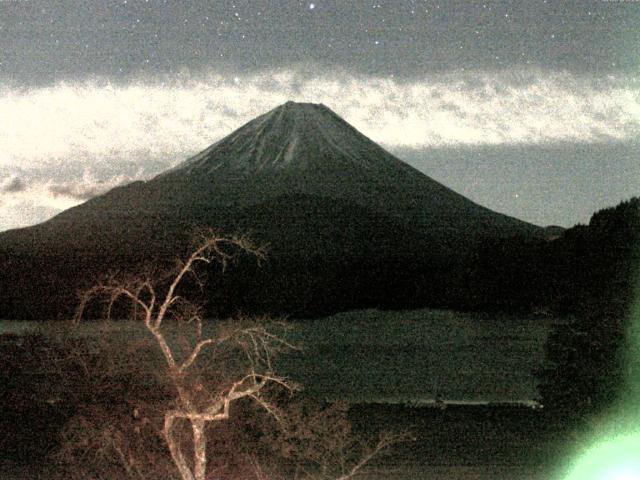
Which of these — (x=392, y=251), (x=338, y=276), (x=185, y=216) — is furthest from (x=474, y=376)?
(x=185, y=216)

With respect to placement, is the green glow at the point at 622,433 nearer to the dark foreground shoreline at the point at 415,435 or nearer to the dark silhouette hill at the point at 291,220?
the dark foreground shoreline at the point at 415,435

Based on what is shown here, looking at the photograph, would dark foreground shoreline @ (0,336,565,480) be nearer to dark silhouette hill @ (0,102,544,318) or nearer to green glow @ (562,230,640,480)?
green glow @ (562,230,640,480)

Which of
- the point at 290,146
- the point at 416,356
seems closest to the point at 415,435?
the point at 416,356

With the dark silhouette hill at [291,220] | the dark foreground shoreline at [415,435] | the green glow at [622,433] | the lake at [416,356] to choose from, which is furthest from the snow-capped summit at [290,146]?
the green glow at [622,433]

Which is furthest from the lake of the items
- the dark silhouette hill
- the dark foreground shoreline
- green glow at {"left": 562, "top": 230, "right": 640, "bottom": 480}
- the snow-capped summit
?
the snow-capped summit

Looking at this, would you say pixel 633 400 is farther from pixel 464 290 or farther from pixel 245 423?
pixel 464 290
